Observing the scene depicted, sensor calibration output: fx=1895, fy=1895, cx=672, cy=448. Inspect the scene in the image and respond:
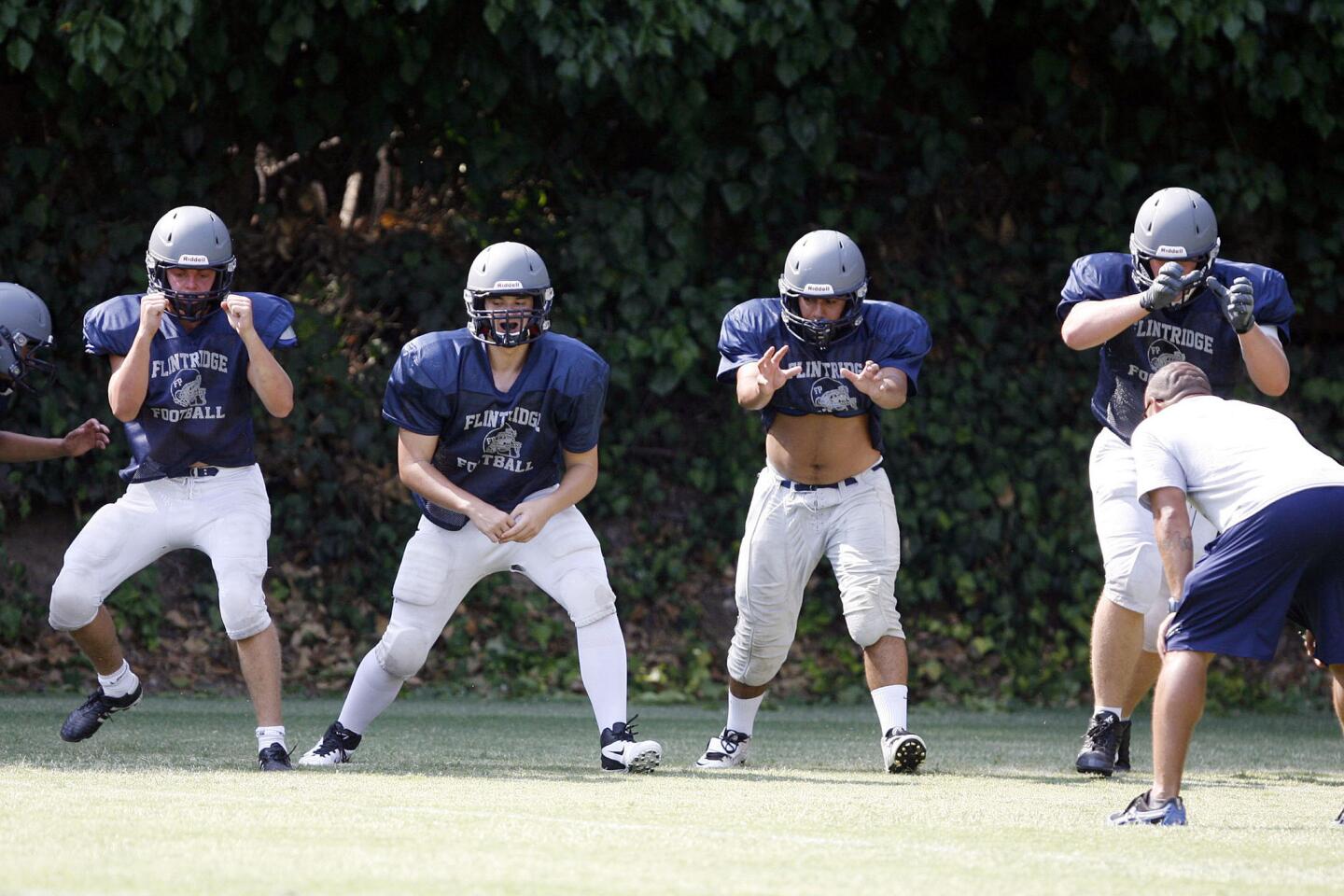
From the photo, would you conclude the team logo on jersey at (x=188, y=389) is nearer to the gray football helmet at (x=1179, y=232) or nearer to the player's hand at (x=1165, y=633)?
the gray football helmet at (x=1179, y=232)

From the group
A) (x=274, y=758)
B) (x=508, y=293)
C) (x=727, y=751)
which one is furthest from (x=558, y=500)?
(x=274, y=758)

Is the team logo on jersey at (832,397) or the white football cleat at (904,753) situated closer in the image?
the white football cleat at (904,753)

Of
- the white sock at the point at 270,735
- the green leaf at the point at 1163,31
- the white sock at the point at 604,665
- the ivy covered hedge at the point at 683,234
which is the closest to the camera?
the white sock at the point at 270,735

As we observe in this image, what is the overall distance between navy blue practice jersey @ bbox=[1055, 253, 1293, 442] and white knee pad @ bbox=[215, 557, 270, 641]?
3133 mm

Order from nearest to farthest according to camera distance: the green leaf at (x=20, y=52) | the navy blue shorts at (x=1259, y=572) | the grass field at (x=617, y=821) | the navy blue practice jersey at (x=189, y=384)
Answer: the grass field at (x=617, y=821) → the navy blue shorts at (x=1259, y=572) → the navy blue practice jersey at (x=189, y=384) → the green leaf at (x=20, y=52)

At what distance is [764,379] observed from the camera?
6.71 meters

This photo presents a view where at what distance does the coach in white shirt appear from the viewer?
496cm

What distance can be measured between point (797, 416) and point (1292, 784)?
219cm

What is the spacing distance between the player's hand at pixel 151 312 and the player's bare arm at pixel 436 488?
36.4 inches

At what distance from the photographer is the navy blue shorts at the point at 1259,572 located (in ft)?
16.3

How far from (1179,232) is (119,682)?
418cm

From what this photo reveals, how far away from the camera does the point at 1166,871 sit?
4164 mm

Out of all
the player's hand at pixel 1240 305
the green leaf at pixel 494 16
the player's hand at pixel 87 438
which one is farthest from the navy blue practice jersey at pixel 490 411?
the green leaf at pixel 494 16

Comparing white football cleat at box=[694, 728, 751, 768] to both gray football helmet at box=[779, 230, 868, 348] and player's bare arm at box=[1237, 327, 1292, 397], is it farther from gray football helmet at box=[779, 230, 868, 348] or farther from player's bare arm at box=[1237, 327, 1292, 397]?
player's bare arm at box=[1237, 327, 1292, 397]
